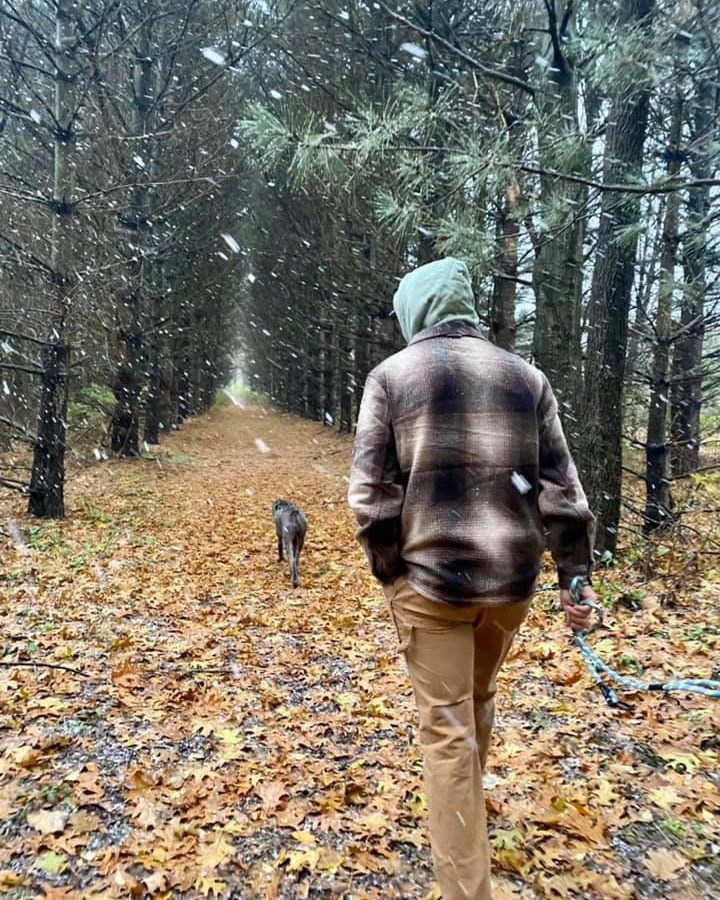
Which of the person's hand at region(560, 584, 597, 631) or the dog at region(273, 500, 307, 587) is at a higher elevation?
the person's hand at region(560, 584, 597, 631)

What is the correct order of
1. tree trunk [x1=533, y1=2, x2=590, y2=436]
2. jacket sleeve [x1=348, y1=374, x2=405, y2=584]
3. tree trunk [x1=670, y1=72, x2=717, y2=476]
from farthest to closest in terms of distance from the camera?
tree trunk [x1=670, y1=72, x2=717, y2=476]
tree trunk [x1=533, y1=2, x2=590, y2=436]
jacket sleeve [x1=348, y1=374, x2=405, y2=584]

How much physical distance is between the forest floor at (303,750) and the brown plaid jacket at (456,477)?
155 centimetres

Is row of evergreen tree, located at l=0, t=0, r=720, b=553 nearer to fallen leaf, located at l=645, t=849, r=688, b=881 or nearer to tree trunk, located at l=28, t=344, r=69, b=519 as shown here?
tree trunk, located at l=28, t=344, r=69, b=519

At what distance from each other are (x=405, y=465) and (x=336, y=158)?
458 cm

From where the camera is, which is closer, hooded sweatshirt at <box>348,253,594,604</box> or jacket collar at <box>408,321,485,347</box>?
hooded sweatshirt at <box>348,253,594,604</box>

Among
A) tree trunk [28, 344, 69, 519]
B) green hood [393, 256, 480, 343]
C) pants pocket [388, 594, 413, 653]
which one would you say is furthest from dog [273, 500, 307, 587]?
green hood [393, 256, 480, 343]

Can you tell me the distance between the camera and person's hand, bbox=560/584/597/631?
8.46 ft

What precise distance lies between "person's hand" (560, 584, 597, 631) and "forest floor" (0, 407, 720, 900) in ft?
3.93

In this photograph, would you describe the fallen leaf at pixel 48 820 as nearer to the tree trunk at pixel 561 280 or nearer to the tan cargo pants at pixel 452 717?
the tan cargo pants at pixel 452 717

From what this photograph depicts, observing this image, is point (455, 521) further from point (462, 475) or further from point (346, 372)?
point (346, 372)

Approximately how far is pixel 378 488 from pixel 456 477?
0.99ft

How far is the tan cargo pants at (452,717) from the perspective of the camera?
2.31 meters

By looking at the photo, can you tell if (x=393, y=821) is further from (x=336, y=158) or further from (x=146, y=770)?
(x=336, y=158)

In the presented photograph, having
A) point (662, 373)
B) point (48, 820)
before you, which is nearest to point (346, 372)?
point (662, 373)
